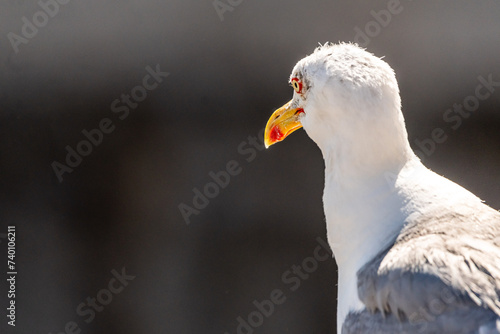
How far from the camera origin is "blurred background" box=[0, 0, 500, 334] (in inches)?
156

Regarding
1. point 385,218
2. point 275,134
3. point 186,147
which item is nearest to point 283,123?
point 275,134

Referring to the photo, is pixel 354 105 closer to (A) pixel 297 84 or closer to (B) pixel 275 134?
(A) pixel 297 84

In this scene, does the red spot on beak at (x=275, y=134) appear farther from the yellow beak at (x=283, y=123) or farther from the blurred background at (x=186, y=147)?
the blurred background at (x=186, y=147)

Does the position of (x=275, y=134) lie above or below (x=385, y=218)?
above

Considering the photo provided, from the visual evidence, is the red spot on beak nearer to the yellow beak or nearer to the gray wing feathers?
the yellow beak

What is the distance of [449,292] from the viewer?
6.34ft

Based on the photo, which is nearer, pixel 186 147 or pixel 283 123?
pixel 283 123

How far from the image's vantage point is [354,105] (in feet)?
7.33

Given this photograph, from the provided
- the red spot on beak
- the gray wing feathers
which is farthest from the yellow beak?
→ the gray wing feathers

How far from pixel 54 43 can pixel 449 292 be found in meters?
2.87

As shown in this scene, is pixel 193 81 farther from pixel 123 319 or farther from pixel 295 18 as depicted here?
pixel 123 319

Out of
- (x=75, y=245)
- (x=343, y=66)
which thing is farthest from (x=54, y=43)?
(x=343, y=66)

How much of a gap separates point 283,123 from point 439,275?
0.91m

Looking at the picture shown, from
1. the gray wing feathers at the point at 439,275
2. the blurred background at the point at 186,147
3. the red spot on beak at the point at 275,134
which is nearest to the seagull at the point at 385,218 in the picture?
the gray wing feathers at the point at 439,275
